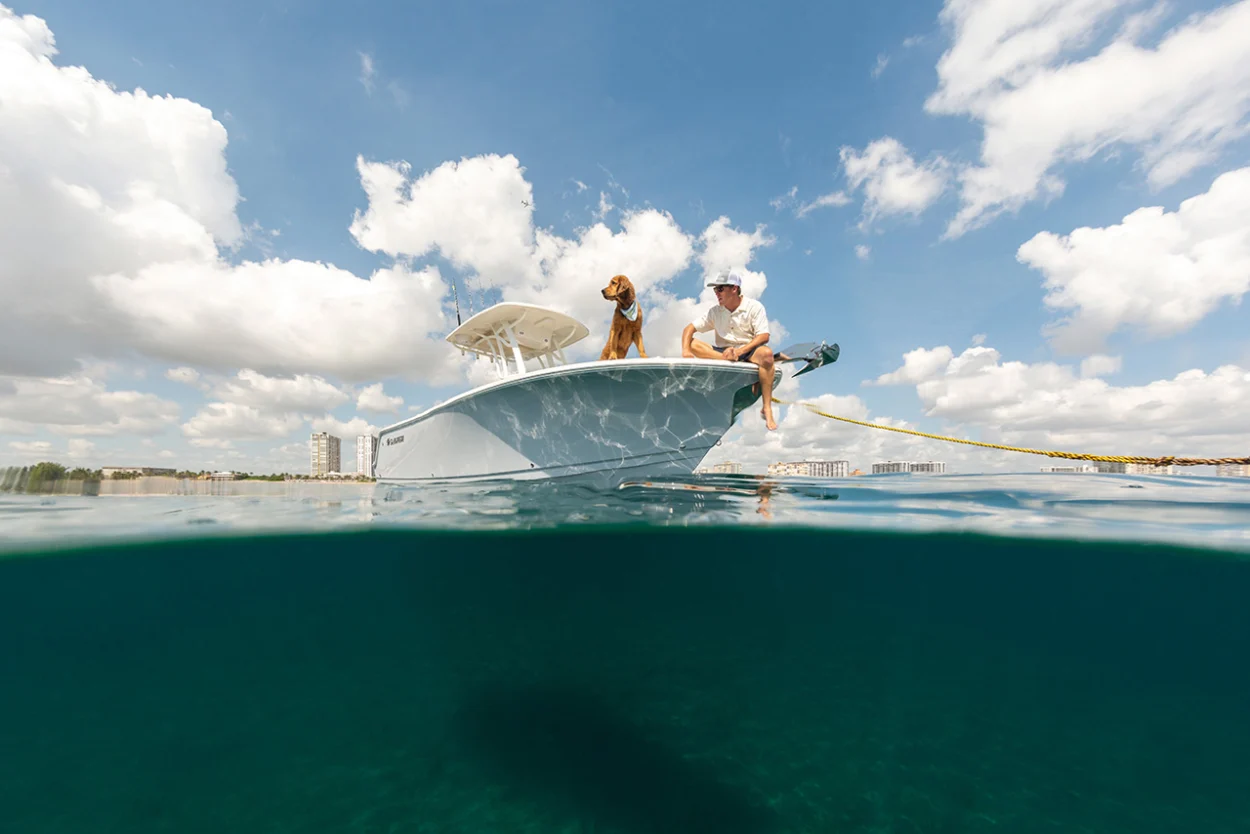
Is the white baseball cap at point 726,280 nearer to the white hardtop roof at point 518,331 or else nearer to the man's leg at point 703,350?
the man's leg at point 703,350

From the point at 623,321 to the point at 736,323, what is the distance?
2.36 metres

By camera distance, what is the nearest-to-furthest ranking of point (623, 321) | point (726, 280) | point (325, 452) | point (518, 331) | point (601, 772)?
point (601, 772), point (726, 280), point (623, 321), point (518, 331), point (325, 452)

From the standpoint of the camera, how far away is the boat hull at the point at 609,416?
8.08m

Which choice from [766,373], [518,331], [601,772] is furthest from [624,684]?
[518,331]

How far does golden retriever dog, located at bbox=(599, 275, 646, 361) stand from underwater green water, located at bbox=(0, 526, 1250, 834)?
12.0 feet

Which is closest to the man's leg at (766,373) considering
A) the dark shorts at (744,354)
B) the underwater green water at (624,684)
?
the dark shorts at (744,354)

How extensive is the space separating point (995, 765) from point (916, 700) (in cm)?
211

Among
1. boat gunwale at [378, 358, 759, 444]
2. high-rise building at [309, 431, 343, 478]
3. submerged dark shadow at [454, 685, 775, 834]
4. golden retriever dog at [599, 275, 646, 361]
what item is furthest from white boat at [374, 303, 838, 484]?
high-rise building at [309, 431, 343, 478]

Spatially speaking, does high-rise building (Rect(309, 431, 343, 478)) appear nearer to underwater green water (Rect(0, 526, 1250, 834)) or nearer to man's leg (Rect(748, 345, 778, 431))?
underwater green water (Rect(0, 526, 1250, 834))

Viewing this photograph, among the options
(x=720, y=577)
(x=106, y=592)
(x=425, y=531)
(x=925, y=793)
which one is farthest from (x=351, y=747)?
(x=106, y=592)

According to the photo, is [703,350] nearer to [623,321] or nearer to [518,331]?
[623,321]

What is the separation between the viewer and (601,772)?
199 inches

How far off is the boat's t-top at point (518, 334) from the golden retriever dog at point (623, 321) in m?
1.83

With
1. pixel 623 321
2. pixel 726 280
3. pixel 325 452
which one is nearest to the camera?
pixel 726 280
